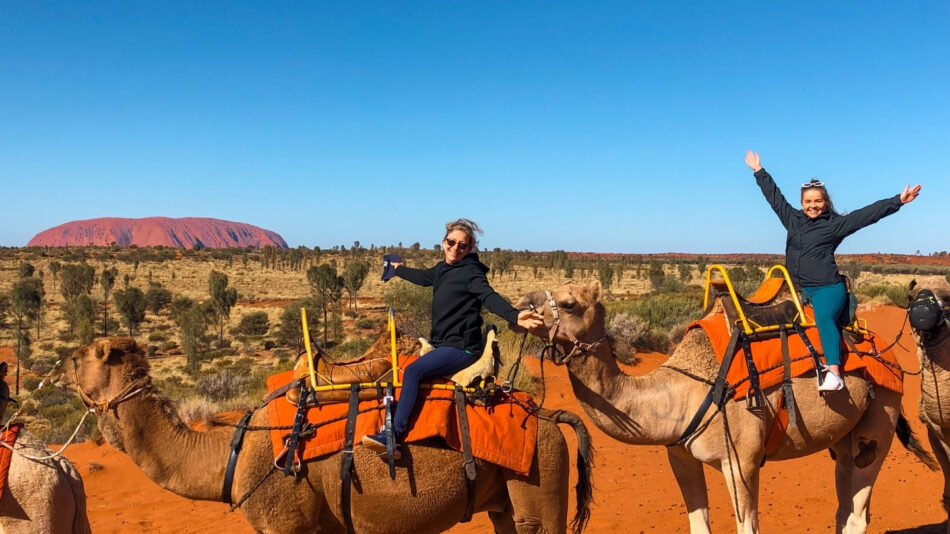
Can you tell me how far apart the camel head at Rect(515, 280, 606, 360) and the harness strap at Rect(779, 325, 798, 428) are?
1766 millimetres

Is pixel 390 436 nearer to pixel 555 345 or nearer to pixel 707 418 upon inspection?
pixel 555 345

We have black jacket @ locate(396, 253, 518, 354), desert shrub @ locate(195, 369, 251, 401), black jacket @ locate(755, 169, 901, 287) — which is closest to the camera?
black jacket @ locate(396, 253, 518, 354)

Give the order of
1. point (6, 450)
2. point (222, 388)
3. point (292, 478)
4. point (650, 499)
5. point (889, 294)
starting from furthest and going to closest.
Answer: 1. point (889, 294)
2. point (222, 388)
3. point (650, 499)
4. point (292, 478)
5. point (6, 450)

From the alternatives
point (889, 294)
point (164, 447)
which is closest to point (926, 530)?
point (164, 447)

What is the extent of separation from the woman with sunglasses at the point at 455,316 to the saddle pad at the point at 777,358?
200 cm

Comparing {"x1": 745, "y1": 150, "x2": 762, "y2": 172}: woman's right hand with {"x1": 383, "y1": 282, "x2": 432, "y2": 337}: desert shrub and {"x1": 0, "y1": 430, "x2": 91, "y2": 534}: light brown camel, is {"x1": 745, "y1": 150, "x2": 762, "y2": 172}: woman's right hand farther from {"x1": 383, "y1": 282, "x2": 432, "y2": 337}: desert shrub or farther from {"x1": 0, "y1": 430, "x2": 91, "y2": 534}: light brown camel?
{"x1": 383, "y1": 282, "x2": 432, "y2": 337}: desert shrub

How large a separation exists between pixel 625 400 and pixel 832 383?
5.78ft

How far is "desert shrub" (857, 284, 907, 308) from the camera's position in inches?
1077

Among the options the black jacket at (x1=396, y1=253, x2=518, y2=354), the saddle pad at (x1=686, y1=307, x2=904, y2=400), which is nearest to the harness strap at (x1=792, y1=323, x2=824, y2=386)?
the saddle pad at (x1=686, y1=307, x2=904, y2=400)

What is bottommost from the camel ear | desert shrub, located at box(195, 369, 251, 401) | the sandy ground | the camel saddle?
the sandy ground

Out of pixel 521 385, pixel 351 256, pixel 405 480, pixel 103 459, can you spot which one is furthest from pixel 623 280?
pixel 405 480

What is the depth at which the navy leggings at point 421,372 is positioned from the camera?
14.3 feet

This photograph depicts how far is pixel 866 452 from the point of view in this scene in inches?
228

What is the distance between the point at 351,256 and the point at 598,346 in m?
87.2
